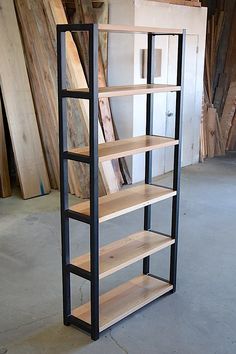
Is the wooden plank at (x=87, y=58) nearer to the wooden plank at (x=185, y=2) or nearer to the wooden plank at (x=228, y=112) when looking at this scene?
the wooden plank at (x=185, y=2)

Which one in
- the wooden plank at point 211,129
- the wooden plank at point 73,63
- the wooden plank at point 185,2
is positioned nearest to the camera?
the wooden plank at point 73,63

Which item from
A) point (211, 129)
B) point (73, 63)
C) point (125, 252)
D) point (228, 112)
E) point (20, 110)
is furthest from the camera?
point (228, 112)

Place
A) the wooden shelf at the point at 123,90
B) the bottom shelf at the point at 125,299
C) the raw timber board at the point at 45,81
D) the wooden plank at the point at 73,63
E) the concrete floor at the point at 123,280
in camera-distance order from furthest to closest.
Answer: the raw timber board at the point at 45,81, the wooden plank at the point at 73,63, the bottom shelf at the point at 125,299, the concrete floor at the point at 123,280, the wooden shelf at the point at 123,90

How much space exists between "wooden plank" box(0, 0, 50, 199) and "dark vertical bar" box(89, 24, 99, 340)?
2645mm

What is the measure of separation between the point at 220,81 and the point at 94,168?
577cm

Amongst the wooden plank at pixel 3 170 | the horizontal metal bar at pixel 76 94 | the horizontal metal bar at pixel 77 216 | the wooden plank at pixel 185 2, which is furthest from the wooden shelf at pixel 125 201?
the wooden plank at pixel 185 2

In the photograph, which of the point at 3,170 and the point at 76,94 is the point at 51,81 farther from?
the point at 76,94

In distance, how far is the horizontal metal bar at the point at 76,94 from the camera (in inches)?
90.7

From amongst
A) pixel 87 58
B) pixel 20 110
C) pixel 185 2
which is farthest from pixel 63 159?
pixel 185 2

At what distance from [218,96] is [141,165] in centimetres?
271

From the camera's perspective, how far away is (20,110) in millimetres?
4973

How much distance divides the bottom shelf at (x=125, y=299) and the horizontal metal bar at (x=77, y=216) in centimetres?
64

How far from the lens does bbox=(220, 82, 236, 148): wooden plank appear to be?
7450mm

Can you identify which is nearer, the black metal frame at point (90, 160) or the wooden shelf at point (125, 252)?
the black metal frame at point (90, 160)
